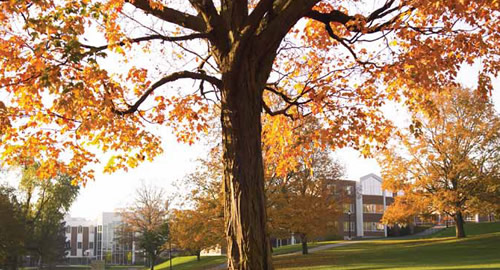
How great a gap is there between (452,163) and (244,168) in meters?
32.7

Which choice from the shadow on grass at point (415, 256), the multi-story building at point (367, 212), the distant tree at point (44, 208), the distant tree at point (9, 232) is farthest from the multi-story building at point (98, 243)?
the shadow on grass at point (415, 256)

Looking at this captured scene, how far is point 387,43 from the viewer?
10.0 m

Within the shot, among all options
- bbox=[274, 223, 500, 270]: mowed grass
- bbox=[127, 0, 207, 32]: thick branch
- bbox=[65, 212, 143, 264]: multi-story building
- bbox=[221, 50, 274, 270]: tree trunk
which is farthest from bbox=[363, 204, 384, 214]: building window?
bbox=[221, 50, 274, 270]: tree trunk

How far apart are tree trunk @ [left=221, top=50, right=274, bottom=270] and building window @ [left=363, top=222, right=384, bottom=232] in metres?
69.5

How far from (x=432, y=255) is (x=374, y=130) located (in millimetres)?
20604

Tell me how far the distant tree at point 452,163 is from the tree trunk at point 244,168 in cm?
3006

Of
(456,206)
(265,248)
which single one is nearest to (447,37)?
(265,248)

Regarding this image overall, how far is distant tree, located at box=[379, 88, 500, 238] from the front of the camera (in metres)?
34.9

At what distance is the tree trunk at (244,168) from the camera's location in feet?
22.3

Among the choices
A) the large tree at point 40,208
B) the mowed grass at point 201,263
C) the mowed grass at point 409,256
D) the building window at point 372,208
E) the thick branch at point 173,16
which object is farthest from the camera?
the building window at point 372,208

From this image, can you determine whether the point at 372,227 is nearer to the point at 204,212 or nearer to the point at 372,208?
the point at 372,208

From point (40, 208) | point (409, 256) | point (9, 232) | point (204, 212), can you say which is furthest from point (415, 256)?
point (40, 208)

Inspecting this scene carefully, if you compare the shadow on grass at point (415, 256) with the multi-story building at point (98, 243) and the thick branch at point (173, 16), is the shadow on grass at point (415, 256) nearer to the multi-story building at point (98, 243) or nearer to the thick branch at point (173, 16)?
the thick branch at point (173, 16)

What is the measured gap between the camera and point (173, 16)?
7965 millimetres
